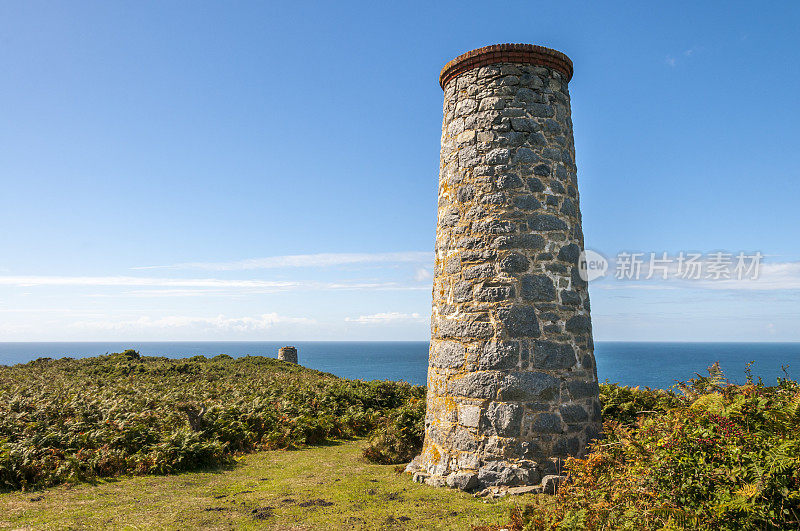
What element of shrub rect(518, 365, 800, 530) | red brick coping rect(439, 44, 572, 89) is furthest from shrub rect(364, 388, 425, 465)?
red brick coping rect(439, 44, 572, 89)

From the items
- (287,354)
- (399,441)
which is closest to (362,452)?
(399,441)

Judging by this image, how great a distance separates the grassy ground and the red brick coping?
664 cm

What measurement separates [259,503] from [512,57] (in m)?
7.82

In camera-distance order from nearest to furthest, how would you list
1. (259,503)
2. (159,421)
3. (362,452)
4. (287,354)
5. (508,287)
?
(259,503), (508,287), (362,452), (159,421), (287,354)

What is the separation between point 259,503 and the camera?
687 centimetres

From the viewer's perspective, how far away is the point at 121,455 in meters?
8.63

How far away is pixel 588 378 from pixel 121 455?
26.7ft

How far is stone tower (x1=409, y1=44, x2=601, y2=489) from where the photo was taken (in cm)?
711

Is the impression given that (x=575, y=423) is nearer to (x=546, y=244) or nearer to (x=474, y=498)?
(x=474, y=498)

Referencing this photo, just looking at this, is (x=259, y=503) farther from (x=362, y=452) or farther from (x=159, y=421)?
(x=159, y=421)

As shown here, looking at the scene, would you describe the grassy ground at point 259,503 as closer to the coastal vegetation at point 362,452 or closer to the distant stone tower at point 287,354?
the coastal vegetation at point 362,452

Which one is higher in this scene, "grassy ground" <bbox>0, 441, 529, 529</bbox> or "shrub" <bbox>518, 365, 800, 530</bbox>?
"shrub" <bbox>518, 365, 800, 530</bbox>

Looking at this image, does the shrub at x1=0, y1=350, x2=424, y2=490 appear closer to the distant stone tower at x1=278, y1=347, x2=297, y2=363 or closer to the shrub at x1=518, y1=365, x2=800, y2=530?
the shrub at x1=518, y1=365, x2=800, y2=530

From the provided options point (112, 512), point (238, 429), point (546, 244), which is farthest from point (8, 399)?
point (546, 244)
